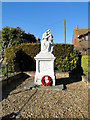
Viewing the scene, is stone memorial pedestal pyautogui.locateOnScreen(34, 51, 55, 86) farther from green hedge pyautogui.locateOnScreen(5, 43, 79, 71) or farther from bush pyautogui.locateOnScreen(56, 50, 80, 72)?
green hedge pyautogui.locateOnScreen(5, 43, 79, 71)

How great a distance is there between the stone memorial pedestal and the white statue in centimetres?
35

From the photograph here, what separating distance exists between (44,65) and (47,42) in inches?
62.2

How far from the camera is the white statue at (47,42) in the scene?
20.2ft

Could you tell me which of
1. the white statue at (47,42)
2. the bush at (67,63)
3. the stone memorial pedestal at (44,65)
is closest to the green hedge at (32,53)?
the bush at (67,63)

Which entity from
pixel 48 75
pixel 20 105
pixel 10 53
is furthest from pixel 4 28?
pixel 20 105

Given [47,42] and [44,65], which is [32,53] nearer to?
[47,42]

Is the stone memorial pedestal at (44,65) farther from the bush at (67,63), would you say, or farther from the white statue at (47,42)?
the bush at (67,63)

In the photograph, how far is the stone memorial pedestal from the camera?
19.6 ft

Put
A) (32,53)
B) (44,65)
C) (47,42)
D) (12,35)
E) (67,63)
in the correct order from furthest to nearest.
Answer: (12,35)
(32,53)
(67,63)
(47,42)
(44,65)

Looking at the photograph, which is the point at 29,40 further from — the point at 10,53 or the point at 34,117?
the point at 34,117

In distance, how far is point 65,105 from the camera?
337 centimetres

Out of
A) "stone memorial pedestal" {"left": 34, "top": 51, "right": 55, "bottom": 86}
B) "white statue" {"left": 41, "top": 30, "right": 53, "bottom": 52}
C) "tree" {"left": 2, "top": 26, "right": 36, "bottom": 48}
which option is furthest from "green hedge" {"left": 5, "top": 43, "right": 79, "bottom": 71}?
"tree" {"left": 2, "top": 26, "right": 36, "bottom": 48}

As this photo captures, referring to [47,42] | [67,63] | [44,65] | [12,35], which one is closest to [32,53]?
[67,63]

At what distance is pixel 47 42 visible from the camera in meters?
6.21
